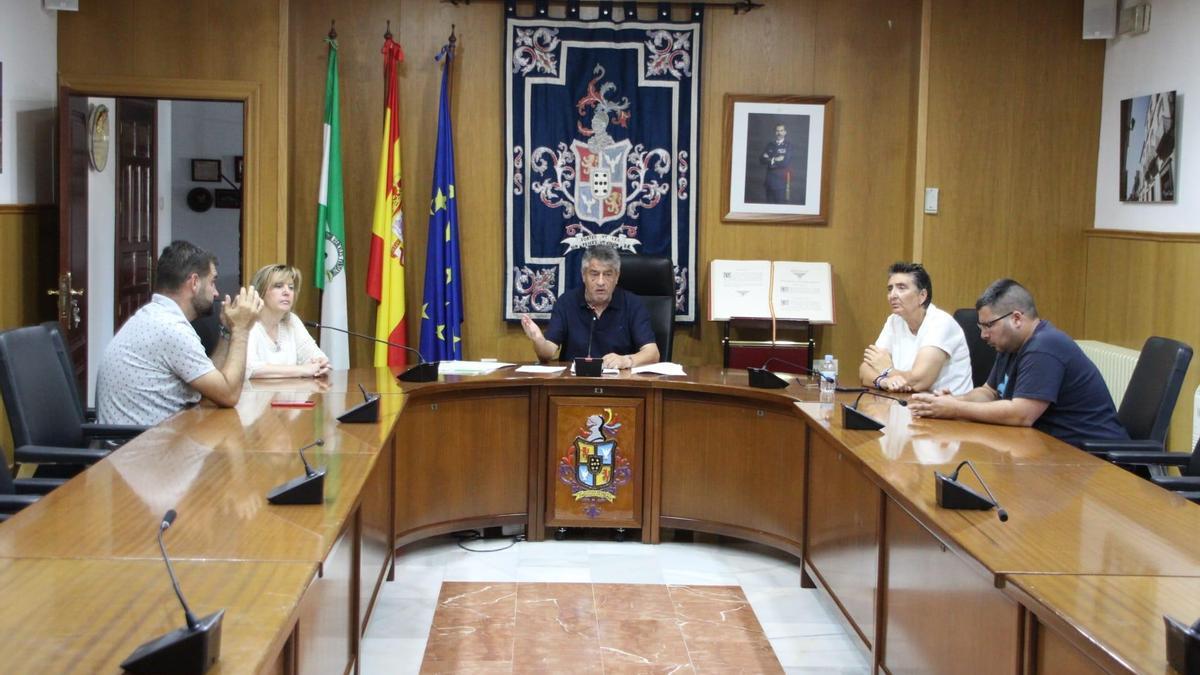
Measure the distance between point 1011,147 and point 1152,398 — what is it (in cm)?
278

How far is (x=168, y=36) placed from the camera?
6.27 m

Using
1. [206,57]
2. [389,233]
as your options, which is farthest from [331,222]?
[206,57]

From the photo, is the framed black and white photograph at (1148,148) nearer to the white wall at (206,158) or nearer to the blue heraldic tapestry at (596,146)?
the blue heraldic tapestry at (596,146)

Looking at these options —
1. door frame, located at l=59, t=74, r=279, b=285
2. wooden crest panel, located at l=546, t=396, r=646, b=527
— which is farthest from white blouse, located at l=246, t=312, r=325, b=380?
door frame, located at l=59, t=74, r=279, b=285

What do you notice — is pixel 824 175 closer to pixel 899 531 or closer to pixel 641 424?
pixel 641 424

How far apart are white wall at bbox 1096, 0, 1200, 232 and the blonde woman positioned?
3877 mm

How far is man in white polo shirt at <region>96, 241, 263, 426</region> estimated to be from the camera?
4062 mm

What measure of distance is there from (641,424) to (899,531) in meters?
1.95

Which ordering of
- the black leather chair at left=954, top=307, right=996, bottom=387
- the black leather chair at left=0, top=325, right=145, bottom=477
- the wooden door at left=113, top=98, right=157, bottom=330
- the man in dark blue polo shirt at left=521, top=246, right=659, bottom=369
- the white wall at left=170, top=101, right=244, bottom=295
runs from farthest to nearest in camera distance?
the white wall at left=170, top=101, right=244, bottom=295 < the wooden door at left=113, top=98, right=157, bottom=330 < the man in dark blue polo shirt at left=521, top=246, right=659, bottom=369 < the black leather chair at left=954, top=307, right=996, bottom=387 < the black leather chair at left=0, top=325, right=145, bottom=477

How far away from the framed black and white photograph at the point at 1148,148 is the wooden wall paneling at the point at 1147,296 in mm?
245

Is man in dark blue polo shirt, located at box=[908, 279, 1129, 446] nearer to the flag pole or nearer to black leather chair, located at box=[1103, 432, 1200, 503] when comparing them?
black leather chair, located at box=[1103, 432, 1200, 503]

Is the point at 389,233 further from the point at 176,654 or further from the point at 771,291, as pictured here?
the point at 176,654

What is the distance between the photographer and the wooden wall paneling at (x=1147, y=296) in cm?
566

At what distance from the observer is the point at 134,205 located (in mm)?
7879
